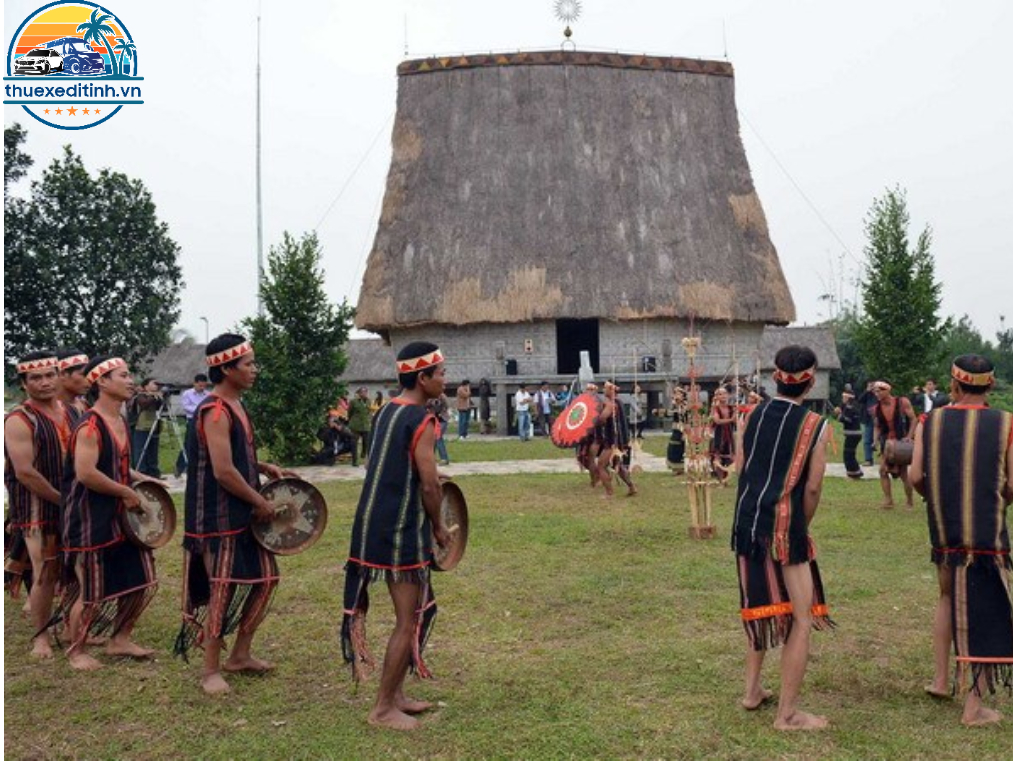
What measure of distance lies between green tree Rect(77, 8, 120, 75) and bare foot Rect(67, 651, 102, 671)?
269 inches

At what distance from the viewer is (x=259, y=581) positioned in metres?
5.42

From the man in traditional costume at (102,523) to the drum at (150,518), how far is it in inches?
2.2

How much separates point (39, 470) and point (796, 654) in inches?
193

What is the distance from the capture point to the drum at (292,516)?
18.1 ft

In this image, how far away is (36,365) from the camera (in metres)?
6.50

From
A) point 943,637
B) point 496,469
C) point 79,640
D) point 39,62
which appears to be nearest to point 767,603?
point 943,637

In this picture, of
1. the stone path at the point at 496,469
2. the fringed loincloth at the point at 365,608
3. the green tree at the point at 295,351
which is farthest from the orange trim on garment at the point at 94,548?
the green tree at the point at 295,351

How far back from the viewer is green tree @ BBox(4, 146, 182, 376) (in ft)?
75.8

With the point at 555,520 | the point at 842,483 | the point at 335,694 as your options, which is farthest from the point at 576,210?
the point at 335,694

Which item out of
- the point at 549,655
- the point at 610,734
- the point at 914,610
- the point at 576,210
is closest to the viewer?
the point at 610,734

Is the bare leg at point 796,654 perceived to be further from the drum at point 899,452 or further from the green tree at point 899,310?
the green tree at point 899,310

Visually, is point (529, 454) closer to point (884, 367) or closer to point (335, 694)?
point (884, 367)

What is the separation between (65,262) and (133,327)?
2.23 m

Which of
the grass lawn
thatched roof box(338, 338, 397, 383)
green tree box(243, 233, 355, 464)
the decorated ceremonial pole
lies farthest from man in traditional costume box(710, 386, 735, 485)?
thatched roof box(338, 338, 397, 383)
